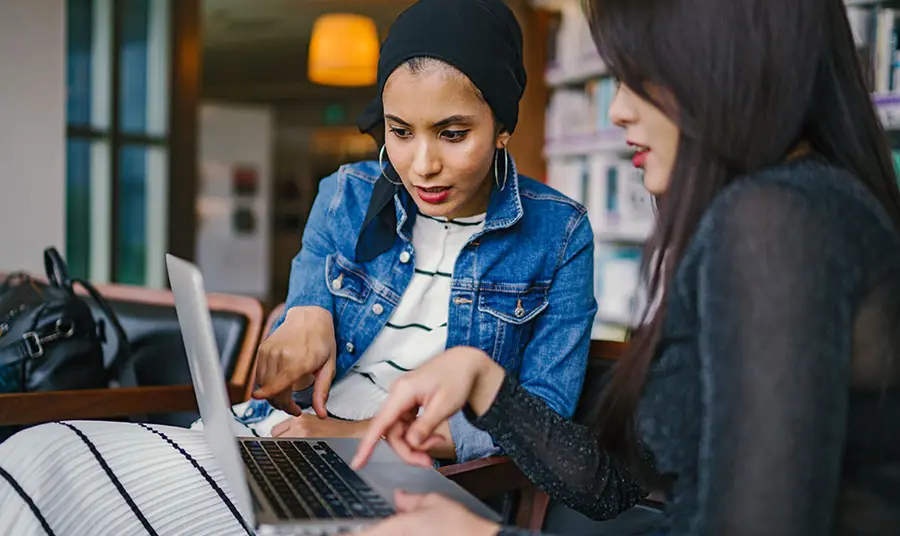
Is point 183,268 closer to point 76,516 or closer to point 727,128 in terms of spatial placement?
point 76,516

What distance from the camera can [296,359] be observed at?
1.28 metres

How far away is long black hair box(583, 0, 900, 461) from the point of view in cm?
75

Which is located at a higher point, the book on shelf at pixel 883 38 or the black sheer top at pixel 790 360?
the book on shelf at pixel 883 38

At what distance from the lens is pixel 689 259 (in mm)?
753

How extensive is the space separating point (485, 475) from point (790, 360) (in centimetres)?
63

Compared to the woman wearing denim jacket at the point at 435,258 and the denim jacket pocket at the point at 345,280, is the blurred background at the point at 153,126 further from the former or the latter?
the denim jacket pocket at the point at 345,280

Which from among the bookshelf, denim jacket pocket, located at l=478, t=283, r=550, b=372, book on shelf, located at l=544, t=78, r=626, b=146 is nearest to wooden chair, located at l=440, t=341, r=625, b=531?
denim jacket pocket, located at l=478, t=283, r=550, b=372

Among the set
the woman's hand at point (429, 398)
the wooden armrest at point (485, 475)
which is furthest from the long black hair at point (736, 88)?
the wooden armrest at point (485, 475)

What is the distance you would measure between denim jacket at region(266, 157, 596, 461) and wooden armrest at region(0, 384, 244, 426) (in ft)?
1.24

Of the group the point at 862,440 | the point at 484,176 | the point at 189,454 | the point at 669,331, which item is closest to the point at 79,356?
the point at 189,454

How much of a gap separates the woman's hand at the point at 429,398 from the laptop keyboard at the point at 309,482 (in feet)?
0.13

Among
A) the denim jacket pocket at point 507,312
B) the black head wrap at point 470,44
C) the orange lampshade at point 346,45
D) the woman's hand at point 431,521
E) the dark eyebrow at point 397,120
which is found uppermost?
the orange lampshade at point 346,45

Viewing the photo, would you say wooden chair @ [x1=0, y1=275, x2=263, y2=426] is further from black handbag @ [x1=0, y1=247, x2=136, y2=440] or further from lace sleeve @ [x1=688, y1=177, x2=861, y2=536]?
lace sleeve @ [x1=688, y1=177, x2=861, y2=536]

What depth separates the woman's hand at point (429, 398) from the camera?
0.82 metres
